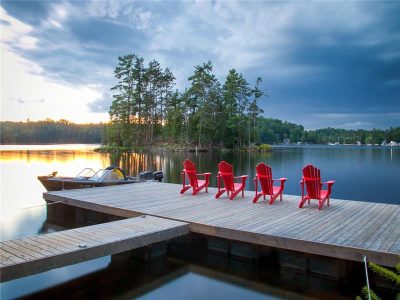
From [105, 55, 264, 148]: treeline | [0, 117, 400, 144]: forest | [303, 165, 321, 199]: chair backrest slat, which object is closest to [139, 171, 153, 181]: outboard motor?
[303, 165, 321, 199]: chair backrest slat

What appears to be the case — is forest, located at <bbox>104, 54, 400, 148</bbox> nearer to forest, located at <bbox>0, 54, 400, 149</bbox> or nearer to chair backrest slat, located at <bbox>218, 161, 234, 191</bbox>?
forest, located at <bbox>0, 54, 400, 149</bbox>

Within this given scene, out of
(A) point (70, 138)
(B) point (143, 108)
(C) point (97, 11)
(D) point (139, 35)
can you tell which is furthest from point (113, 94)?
(A) point (70, 138)

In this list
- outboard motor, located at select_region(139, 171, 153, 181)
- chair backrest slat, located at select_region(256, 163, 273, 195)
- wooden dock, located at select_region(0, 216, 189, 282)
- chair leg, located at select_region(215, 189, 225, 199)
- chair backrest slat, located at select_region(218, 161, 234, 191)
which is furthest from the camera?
outboard motor, located at select_region(139, 171, 153, 181)

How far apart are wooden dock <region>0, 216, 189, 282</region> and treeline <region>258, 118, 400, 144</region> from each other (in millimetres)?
96716

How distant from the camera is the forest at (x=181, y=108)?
49.7 meters

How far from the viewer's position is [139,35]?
22.5m

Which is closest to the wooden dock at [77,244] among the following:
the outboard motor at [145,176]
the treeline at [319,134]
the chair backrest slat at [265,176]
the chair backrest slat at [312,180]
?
the chair backrest slat at [265,176]

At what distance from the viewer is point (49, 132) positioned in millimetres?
94625

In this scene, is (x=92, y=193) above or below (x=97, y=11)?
below

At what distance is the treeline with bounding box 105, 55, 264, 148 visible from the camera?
163 feet

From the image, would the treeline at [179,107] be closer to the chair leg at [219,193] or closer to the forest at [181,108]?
the forest at [181,108]

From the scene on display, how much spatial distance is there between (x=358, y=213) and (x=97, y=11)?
1386cm

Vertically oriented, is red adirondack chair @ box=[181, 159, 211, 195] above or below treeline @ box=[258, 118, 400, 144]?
below

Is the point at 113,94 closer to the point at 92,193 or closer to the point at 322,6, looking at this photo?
the point at 322,6
